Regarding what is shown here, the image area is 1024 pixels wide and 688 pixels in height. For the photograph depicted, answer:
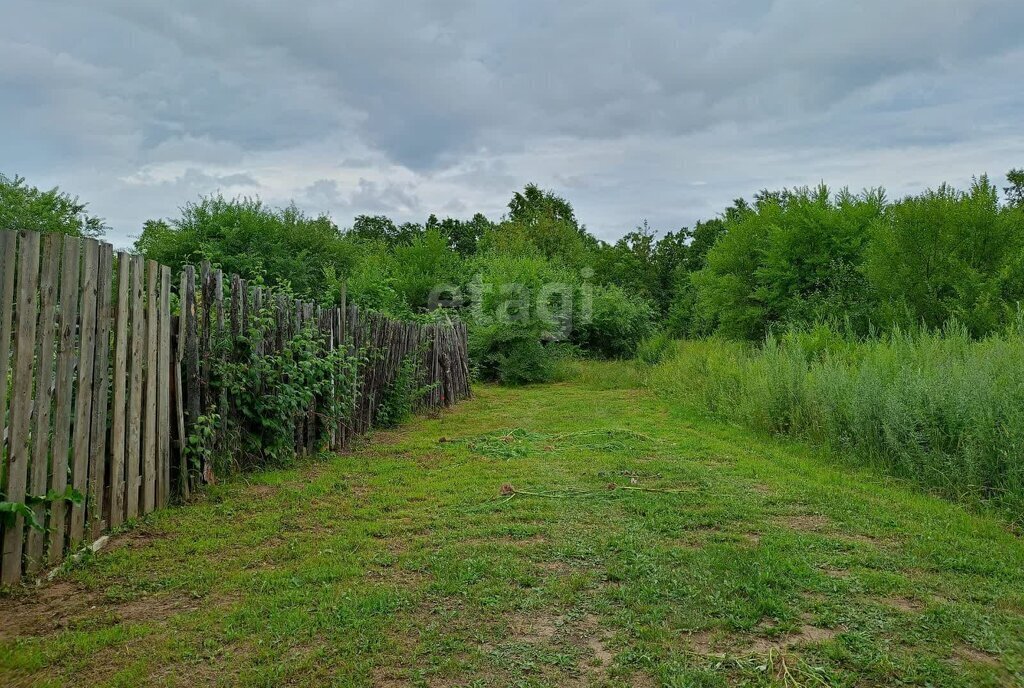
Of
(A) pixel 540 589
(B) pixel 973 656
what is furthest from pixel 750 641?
(A) pixel 540 589

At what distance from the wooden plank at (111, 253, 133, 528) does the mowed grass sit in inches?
10.7

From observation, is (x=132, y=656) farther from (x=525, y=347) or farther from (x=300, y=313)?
(x=525, y=347)

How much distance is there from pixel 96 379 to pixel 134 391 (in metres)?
0.40

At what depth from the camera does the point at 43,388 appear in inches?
141

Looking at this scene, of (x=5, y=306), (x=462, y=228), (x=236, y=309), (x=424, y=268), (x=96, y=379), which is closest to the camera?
(x=5, y=306)

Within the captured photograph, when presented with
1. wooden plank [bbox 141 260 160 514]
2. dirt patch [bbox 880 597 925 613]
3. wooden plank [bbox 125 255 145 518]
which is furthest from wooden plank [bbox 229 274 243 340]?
dirt patch [bbox 880 597 925 613]

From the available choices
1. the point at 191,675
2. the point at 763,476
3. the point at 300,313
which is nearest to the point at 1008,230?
the point at 763,476

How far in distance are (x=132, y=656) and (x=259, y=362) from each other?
130 inches

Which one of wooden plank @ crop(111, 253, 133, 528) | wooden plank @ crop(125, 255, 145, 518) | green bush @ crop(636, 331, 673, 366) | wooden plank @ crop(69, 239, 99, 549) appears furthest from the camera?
green bush @ crop(636, 331, 673, 366)

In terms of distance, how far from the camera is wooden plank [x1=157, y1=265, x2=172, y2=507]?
4.82 m

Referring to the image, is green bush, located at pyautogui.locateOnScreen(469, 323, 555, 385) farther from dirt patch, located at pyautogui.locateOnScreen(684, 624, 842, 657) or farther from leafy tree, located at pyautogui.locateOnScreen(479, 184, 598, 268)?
dirt patch, located at pyautogui.locateOnScreen(684, 624, 842, 657)

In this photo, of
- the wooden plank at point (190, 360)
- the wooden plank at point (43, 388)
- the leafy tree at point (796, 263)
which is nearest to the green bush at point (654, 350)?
the leafy tree at point (796, 263)

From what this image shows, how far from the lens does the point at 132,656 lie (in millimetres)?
2793

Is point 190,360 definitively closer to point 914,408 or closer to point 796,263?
point 914,408
